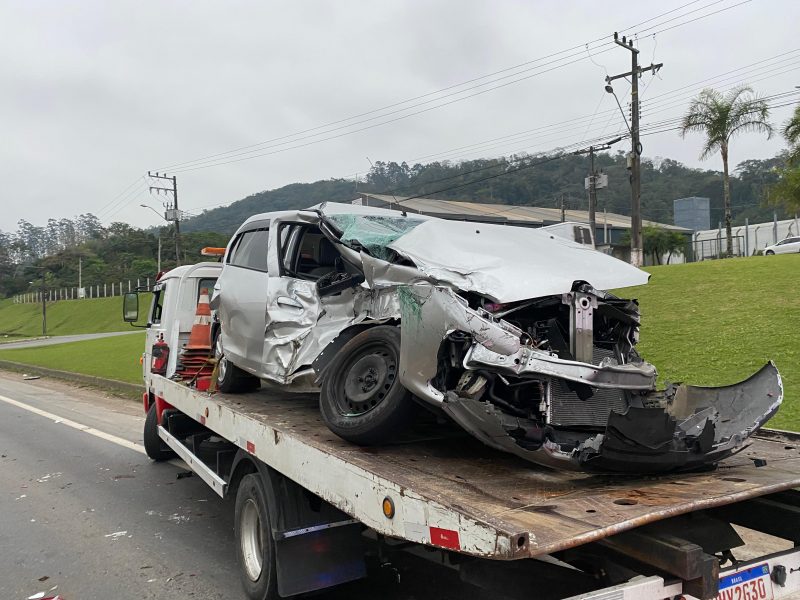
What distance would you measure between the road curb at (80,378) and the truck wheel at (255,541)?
409 inches

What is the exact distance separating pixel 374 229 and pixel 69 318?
62.0 m

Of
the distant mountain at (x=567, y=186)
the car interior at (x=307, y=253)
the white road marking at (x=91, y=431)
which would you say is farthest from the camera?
the distant mountain at (x=567, y=186)

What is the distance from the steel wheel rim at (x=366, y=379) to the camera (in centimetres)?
355

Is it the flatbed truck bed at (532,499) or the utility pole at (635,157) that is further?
the utility pole at (635,157)

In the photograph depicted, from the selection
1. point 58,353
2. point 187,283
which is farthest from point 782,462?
point 58,353

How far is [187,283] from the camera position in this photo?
748cm

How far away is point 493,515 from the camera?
2428mm

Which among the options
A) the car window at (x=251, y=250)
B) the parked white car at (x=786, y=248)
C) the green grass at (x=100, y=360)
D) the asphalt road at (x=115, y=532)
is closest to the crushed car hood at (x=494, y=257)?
the car window at (x=251, y=250)

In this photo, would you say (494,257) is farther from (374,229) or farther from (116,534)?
(116,534)

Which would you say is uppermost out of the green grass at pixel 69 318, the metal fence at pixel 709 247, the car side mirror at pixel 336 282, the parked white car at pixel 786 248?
the metal fence at pixel 709 247

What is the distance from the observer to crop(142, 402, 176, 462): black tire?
7.50 m

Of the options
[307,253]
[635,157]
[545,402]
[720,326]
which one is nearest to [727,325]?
[720,326]

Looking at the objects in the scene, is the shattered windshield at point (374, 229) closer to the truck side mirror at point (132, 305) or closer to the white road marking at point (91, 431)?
the white road marking at point (91, 431)

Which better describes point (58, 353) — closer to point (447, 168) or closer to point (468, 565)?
point (468, 565)
